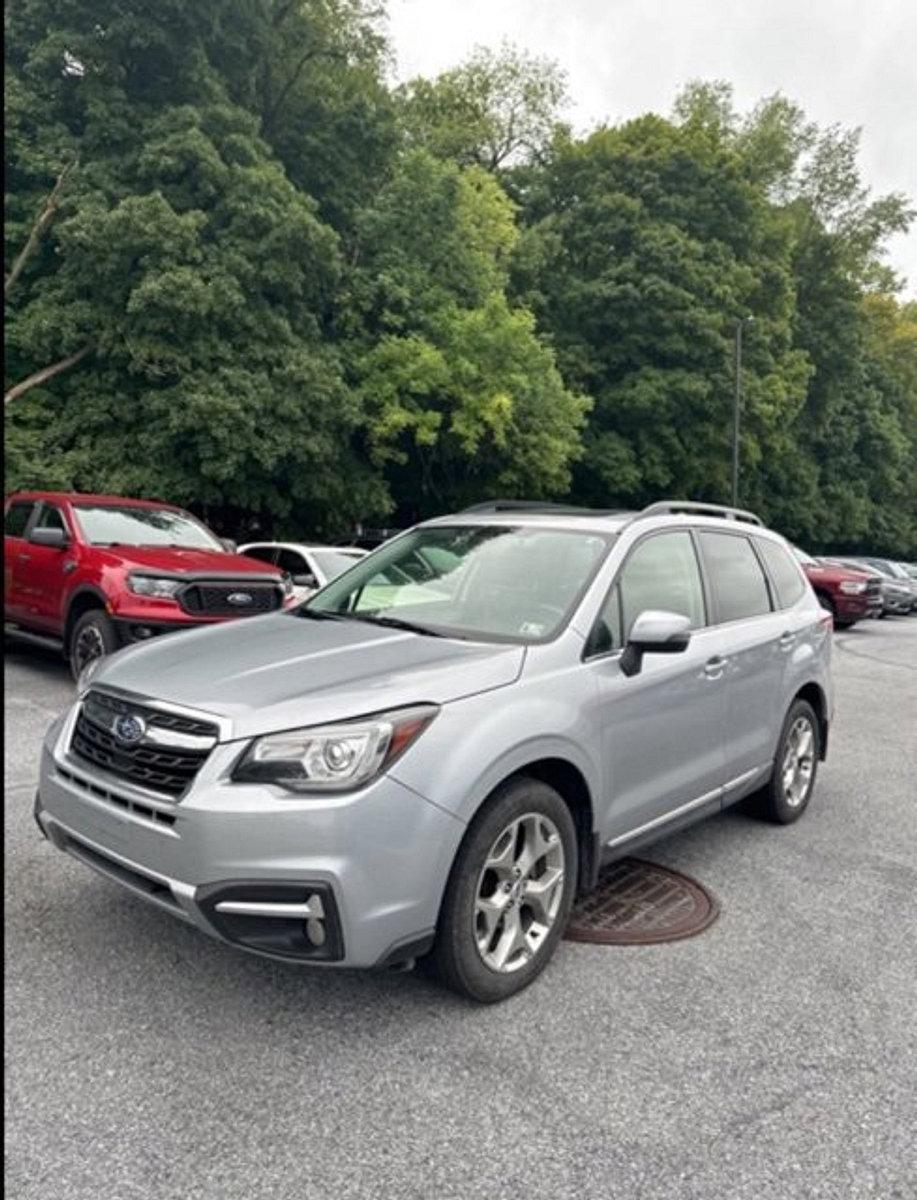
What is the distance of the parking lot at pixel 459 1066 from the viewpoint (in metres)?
2.28

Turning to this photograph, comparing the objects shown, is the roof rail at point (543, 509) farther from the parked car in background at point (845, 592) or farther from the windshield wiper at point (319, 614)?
the parked car in background at point (845, 592)

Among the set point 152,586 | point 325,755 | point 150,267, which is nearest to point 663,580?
point 325,755

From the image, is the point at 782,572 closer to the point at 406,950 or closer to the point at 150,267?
the point at 406,950

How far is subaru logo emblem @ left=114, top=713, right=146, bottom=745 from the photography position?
296cm

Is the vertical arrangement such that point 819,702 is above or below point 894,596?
above

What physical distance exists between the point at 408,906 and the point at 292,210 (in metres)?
16.8

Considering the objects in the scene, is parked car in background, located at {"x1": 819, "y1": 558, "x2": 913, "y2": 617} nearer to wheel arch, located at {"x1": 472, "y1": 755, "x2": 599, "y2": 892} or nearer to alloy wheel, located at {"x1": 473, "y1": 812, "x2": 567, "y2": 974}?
wheel arch, located at {"x1": 472, "y1": 755, "x2": 599, "y2": 892}

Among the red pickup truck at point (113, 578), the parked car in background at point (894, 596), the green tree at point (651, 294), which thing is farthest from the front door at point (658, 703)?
the green tree at point (651, 294)

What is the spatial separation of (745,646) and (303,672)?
2386 mm

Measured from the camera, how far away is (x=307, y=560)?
10.3 m

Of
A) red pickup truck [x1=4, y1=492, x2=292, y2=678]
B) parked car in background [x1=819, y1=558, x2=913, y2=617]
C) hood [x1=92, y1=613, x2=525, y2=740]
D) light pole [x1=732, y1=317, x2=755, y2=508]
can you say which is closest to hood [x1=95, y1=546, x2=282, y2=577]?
red pickup truck [x1=4, y1=492, x2=292, y2=678]

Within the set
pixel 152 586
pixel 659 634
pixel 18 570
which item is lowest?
pixel 18 570

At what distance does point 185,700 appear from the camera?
295 centimetres

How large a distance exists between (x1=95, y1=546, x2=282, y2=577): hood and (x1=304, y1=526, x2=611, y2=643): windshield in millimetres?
3410
